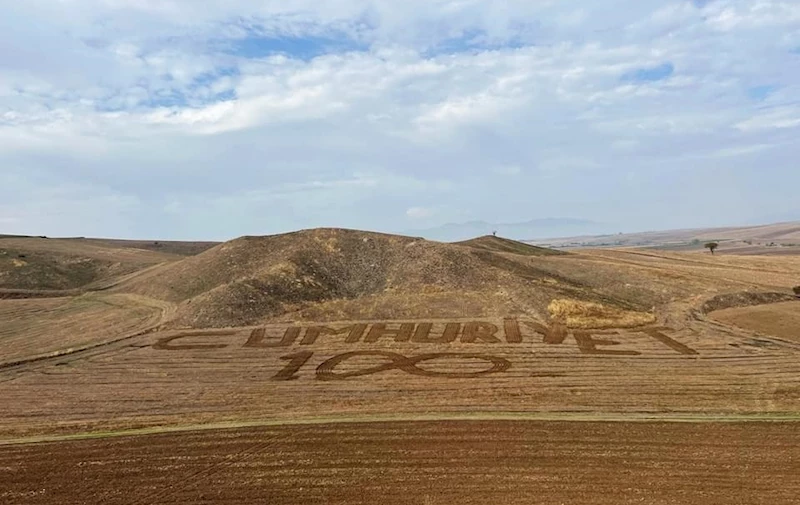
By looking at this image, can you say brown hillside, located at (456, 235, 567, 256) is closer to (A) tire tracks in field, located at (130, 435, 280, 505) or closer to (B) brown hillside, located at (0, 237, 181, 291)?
(B) brown hillside, located at (0, 237, 181, 291)

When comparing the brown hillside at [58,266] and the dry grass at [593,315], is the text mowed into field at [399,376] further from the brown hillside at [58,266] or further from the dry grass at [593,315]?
the brown hillside at [58,266]

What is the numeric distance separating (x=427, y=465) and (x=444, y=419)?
552 centimetres

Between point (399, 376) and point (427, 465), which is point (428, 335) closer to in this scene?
point (399, 376)

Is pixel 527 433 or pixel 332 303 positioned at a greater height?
pixel 332 303

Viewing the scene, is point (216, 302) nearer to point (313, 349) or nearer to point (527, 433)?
point (313, 349)

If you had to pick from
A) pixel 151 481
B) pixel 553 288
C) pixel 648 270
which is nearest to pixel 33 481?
pixel 151 481

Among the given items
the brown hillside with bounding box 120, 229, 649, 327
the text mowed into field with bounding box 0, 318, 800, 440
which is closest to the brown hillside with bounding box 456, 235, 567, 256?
the brown hillside with bounding box 120, 229, 649, 327

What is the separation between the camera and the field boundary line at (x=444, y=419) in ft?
88.9

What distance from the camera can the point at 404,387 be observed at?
34281 millimetres

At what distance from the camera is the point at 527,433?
85.1 ft

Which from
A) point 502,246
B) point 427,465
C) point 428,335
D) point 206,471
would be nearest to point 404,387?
point 427,465

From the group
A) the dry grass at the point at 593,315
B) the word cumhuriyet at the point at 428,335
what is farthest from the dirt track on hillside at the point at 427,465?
the dry grass at the point at 593,315

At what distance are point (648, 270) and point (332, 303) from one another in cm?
4590

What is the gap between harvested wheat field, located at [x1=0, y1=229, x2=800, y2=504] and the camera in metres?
21.8
